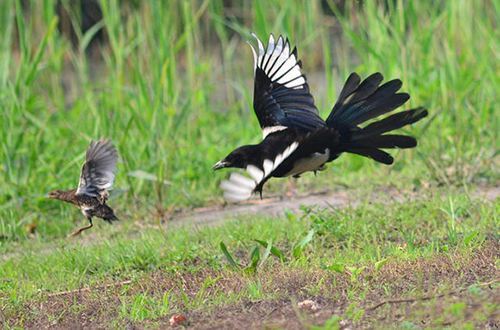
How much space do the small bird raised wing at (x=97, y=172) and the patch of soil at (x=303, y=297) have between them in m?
0.63

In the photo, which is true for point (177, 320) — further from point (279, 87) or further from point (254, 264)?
point (279, 87)

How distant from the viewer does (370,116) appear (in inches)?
191

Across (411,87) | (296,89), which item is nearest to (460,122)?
(411,87)

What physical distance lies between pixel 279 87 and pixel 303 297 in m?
1.36

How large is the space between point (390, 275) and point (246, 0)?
22.0ft

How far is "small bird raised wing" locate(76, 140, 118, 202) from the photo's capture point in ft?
17.2

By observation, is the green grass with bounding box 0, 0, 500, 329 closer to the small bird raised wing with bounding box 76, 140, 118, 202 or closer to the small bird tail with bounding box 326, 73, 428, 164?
the small bird raised wing with bounding box 76, 140, 118, 202

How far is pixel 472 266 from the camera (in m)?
4.36

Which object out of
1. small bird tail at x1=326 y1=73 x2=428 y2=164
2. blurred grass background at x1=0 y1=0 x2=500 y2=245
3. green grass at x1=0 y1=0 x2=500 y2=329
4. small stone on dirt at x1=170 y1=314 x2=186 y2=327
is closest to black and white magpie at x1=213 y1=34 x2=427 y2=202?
small bird tail at x1=326 y1=73 x2=428 y2=164

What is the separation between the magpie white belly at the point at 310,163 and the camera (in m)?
4.63

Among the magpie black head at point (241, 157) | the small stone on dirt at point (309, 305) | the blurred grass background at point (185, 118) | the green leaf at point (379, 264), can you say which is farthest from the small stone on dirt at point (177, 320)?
the blurred grass background at point (185, 118)

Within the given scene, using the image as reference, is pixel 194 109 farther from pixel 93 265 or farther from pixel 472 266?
pixel 472 266

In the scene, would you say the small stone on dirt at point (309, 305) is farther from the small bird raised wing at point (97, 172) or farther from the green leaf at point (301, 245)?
the small bird raised wing at point (97, 172)

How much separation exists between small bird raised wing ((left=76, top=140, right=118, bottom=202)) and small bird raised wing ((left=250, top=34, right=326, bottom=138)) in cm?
81
